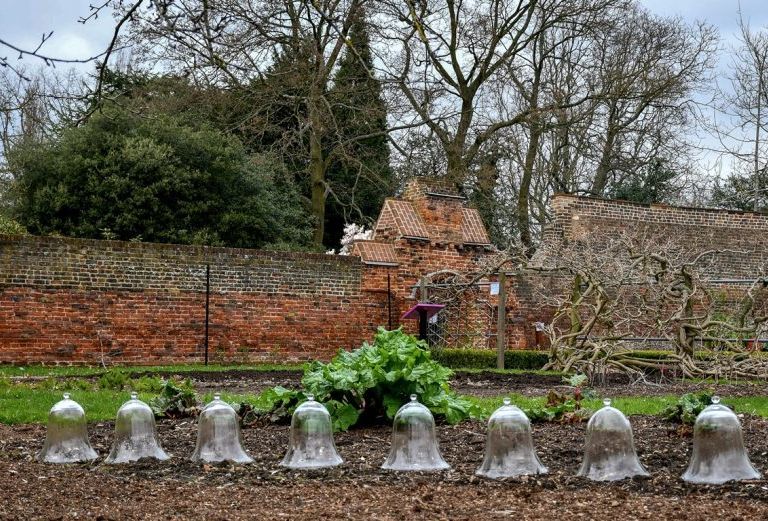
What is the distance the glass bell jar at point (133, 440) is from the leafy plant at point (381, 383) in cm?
147

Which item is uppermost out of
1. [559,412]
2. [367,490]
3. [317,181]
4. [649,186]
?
[649,186]

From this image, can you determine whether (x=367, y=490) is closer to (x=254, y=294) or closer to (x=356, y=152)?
(x=254, y=294)

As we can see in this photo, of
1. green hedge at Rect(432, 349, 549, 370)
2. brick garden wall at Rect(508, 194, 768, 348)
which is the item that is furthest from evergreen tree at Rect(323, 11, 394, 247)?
green hedge at Rect(432, 349, 549, 370)

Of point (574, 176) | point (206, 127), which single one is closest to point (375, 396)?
point (206, 127)

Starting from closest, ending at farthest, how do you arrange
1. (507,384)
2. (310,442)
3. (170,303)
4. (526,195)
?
(310,442), (507,384), (170,303), (526,195)

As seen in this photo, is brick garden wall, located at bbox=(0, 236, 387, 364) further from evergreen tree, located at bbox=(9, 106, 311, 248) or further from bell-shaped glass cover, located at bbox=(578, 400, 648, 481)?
bell-shaped glass cover, located at bbox=(578, 400, 648, 481)

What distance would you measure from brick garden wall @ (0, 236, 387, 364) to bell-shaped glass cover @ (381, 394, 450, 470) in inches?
499

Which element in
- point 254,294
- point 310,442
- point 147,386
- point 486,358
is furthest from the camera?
point 254,294

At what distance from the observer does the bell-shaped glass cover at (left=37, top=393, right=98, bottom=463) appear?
6.74 m

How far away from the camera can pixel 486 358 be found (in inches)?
719

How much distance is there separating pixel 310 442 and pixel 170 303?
1291 centimetres

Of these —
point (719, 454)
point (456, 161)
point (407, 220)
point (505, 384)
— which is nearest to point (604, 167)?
point (456, 161)

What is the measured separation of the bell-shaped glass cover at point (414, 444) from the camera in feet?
20.1

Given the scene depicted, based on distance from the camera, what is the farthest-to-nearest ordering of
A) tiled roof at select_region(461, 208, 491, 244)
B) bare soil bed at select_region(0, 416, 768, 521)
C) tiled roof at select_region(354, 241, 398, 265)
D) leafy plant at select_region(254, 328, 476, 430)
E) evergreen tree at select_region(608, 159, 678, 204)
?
evergreen tree at select_region(608, 159, 678, 204) → tiled roof at select_region(461, 208, 491, 244) → tiled roof at select_region(354, 241, 398, 265) → leafy plant at select_region(254, 328, 476, 430) → bare soil bed at select_region(0, 416, 768, 521)
